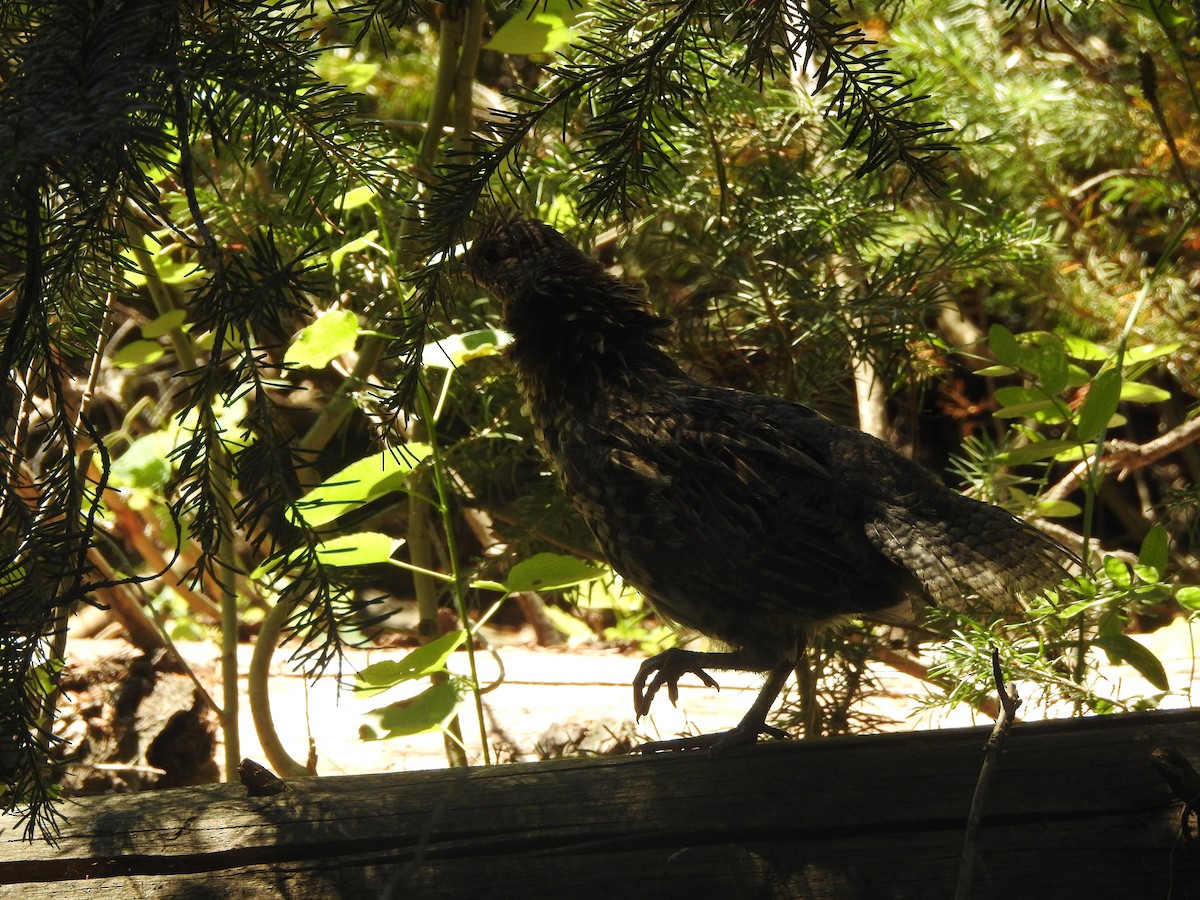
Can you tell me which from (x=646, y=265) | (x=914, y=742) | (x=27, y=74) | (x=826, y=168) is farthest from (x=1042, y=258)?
(x=27, y=74)

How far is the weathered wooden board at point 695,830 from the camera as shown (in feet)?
5.77

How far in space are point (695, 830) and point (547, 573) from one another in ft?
2.17

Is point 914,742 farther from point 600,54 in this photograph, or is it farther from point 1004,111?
point 1004,111

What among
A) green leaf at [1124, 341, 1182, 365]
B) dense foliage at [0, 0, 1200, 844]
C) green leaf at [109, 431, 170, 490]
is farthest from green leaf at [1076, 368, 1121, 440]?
green leaf at [109, 431, 170, 490]

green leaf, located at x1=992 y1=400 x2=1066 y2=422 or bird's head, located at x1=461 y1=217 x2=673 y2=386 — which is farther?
green leaf, located at x1=992 y1=400 x2=1066 y2=422

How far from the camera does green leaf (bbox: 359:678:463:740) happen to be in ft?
7.06

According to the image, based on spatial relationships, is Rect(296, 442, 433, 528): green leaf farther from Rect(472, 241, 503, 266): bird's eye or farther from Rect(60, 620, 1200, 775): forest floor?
Rect(60, 620, 1200, 775): forest floor

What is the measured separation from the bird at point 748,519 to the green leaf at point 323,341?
0.46 meters

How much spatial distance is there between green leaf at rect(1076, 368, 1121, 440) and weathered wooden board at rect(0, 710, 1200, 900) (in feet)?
2.36

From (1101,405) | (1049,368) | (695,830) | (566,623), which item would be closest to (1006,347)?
(1049,368)

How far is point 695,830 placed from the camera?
1843mm

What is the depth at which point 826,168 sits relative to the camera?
11.0 ft

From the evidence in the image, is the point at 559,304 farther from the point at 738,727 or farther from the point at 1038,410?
the point at 1038,410

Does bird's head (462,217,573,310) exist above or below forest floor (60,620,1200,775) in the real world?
above
